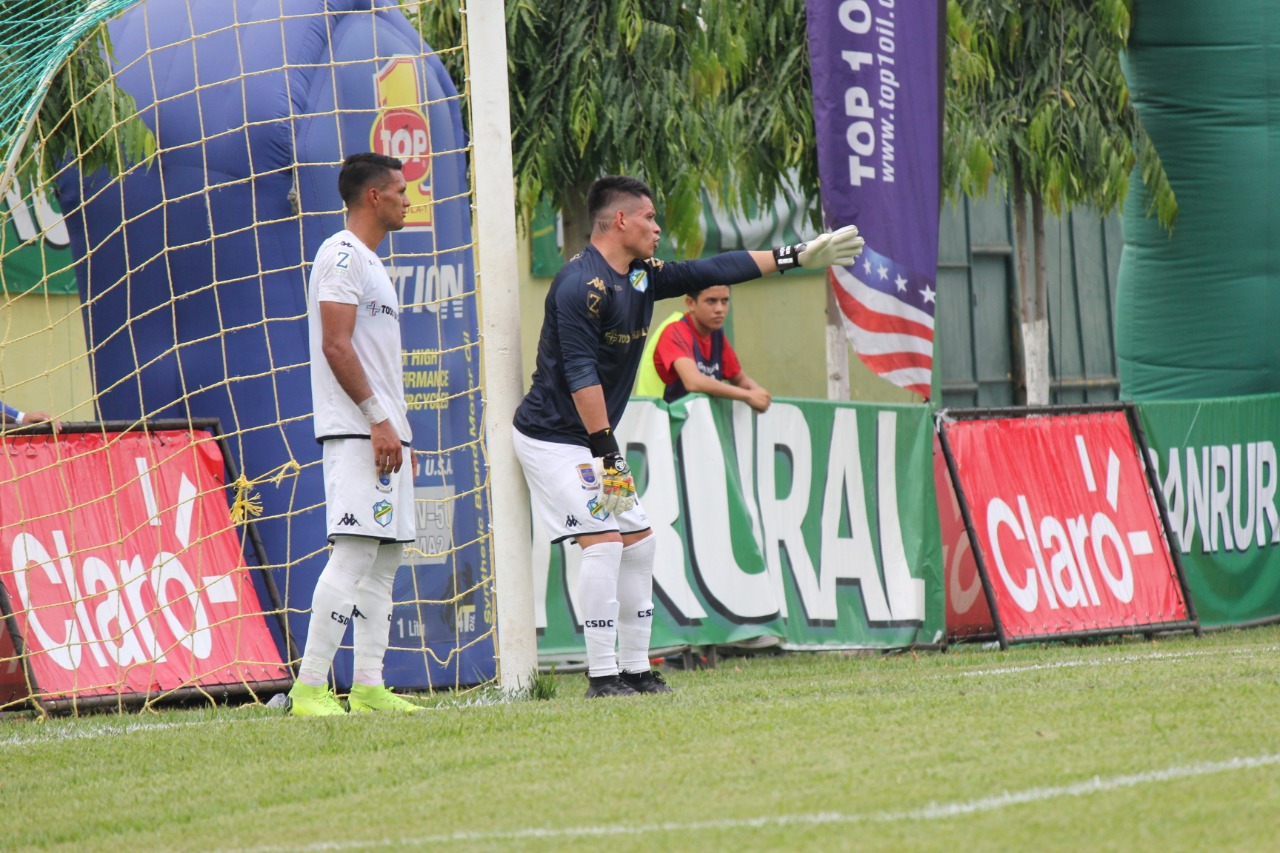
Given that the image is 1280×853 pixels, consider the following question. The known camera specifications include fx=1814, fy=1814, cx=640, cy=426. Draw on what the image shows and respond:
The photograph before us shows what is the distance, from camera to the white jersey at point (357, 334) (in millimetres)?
7207

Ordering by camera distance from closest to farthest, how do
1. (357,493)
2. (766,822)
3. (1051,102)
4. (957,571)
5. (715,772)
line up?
(766,822) → (715,772) → (357,493) → (957,571) → (1051,102)

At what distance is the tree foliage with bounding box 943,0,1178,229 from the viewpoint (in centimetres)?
1528

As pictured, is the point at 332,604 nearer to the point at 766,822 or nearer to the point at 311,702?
the point at 311,702

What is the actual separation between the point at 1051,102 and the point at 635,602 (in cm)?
941

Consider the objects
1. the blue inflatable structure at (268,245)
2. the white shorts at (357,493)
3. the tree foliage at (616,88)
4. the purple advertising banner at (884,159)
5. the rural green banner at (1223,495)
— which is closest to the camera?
the white shorts at (357,493)

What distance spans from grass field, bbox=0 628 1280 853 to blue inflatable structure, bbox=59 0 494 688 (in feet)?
6.63

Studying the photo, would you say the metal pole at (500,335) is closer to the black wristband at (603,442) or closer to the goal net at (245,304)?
the black wristband at (603,442)

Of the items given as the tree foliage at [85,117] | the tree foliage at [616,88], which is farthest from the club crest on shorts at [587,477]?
the tree foliage at [616,88]

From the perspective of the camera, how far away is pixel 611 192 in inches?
301

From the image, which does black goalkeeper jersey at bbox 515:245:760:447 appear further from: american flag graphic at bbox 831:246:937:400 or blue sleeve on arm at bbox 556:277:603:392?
american flag graphic at bbox 831:246:937:400

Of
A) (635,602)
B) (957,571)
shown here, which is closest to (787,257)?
(635,602)

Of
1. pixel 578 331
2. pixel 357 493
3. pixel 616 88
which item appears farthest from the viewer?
pixel 616 88

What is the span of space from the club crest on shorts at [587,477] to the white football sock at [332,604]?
2.97 feet

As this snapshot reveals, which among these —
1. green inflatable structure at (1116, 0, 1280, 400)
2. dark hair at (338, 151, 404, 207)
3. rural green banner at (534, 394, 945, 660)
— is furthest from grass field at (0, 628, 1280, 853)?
green inflatable structure at (1116, 0, 1280, 400)
